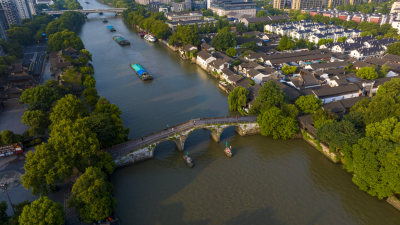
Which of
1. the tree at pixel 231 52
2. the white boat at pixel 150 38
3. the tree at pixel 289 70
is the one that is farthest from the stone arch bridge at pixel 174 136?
the white boat at pixel 150 38

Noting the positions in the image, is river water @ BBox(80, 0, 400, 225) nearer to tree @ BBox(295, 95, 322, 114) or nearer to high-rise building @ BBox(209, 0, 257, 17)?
tree @ BBox(295, 95, 322, 114)

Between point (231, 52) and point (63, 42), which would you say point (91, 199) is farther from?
point (63, 42)

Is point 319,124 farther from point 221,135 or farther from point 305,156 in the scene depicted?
point 221,135

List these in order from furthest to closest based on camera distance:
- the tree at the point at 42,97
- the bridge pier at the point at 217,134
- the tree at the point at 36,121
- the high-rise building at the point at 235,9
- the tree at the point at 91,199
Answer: the high-rise building at the point at 235,9 → the tree at the point at 42,97 → the bridge pier at the point at 217,134 → the tree at the point at 36,121 → the tree at the point at 91,199

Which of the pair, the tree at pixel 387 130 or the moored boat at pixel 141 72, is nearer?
the tree at pixel 387 130

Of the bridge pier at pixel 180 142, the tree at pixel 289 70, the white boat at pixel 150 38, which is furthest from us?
the white boat at pixel 150 38

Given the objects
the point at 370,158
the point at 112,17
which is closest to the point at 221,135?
the point at 370,158

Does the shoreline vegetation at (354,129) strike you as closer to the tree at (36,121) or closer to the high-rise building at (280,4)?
the tree at (36,121)
